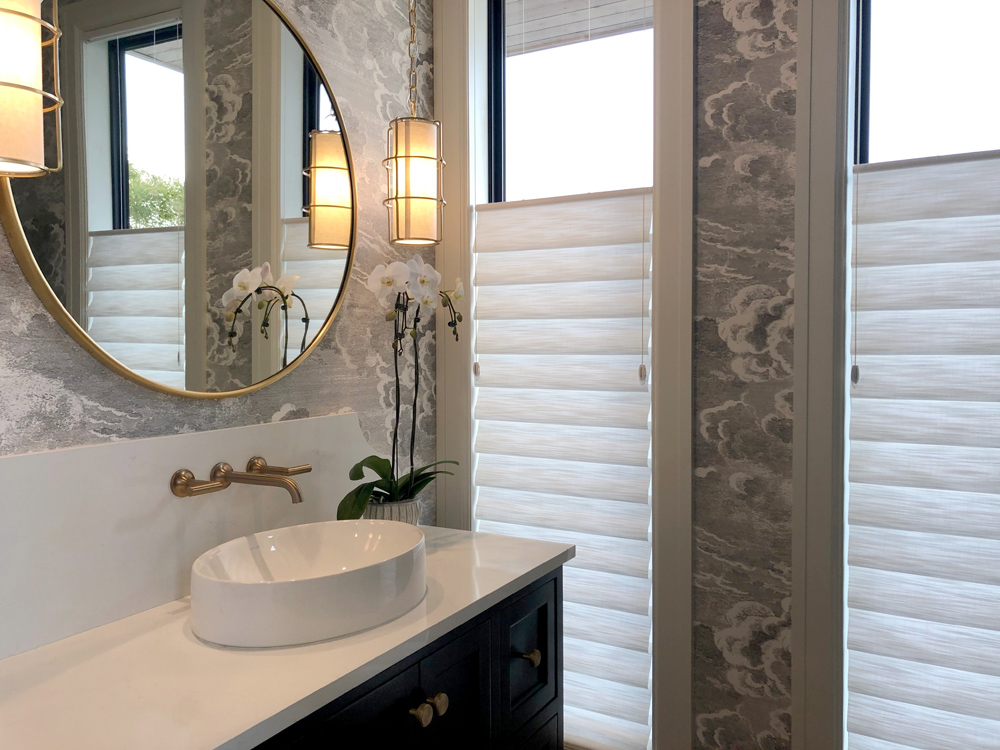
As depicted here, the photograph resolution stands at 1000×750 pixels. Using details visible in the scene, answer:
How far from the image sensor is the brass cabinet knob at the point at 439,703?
120cm

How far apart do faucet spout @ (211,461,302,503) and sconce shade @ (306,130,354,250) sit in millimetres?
560

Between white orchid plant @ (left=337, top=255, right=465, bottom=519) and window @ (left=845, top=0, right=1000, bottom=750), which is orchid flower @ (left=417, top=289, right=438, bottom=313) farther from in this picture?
window @ (left=845, top=0, right=1000, bottom=750)

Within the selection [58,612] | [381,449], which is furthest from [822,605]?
[58,612]

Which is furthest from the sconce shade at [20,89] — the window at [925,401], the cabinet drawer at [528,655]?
the window at [925,401]

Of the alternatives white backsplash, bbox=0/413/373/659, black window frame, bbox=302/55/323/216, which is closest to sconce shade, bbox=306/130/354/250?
black window frame, bbox=302/55/323/216

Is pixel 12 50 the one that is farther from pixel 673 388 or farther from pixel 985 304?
pixel 985 304

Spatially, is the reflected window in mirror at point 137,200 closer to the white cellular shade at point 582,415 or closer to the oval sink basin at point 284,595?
the oval sink basin at point 284,595

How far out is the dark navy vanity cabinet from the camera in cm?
105

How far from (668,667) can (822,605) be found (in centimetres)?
42

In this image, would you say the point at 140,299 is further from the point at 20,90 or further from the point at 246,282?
the point at 20,90

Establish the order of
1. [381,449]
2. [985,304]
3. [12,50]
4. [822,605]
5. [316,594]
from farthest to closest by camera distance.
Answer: [381,449] < [822,605] < [985,304] < [316,594] < [12,50]

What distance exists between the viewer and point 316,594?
1.09 metres

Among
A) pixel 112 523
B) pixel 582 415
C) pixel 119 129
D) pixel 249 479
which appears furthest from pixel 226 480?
pixel 582 415

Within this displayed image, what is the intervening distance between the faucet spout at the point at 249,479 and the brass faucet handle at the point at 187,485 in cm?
3
